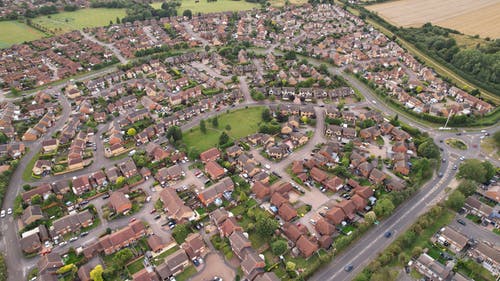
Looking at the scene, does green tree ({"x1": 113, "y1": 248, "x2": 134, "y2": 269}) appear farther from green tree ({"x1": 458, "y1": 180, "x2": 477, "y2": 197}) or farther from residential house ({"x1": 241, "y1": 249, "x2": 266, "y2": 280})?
green tree ({"x1": 458, "y1": 180, "x2": 477, "y2": 197})

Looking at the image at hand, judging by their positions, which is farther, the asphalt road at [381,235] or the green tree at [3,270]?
the asphalt road at [381,235]

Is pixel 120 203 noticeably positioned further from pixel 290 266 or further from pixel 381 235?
pixel 381 235

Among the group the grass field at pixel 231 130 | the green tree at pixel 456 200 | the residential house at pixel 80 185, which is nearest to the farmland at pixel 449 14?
the grass field at pixel 231 130

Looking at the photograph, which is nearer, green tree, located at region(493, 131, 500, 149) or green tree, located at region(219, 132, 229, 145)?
green tree, located at region(219, 132, 229, 145)

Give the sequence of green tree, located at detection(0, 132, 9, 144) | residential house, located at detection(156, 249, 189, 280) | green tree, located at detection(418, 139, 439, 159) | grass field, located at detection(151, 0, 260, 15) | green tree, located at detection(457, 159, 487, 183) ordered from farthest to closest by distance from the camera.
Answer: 1. grass field, located at detection(151, 0, 260, 15)
2. green tree, located at detection(0, 132, 9, 144)
3. green tree, located at detection(418, 139, 439, 159)
4. green tree, located at detection(457, 159, 487, 183)
5. residential house, located at detection(156, 249, 189, 280)

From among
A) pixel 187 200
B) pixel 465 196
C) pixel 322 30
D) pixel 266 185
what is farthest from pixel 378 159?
pixel 322 30

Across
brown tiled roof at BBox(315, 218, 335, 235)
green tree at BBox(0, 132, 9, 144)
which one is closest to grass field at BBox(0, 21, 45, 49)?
green tree at BBox(0, 132, 9, 144)

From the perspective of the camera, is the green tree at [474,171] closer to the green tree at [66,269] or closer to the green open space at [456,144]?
the green open space at [456,144]
